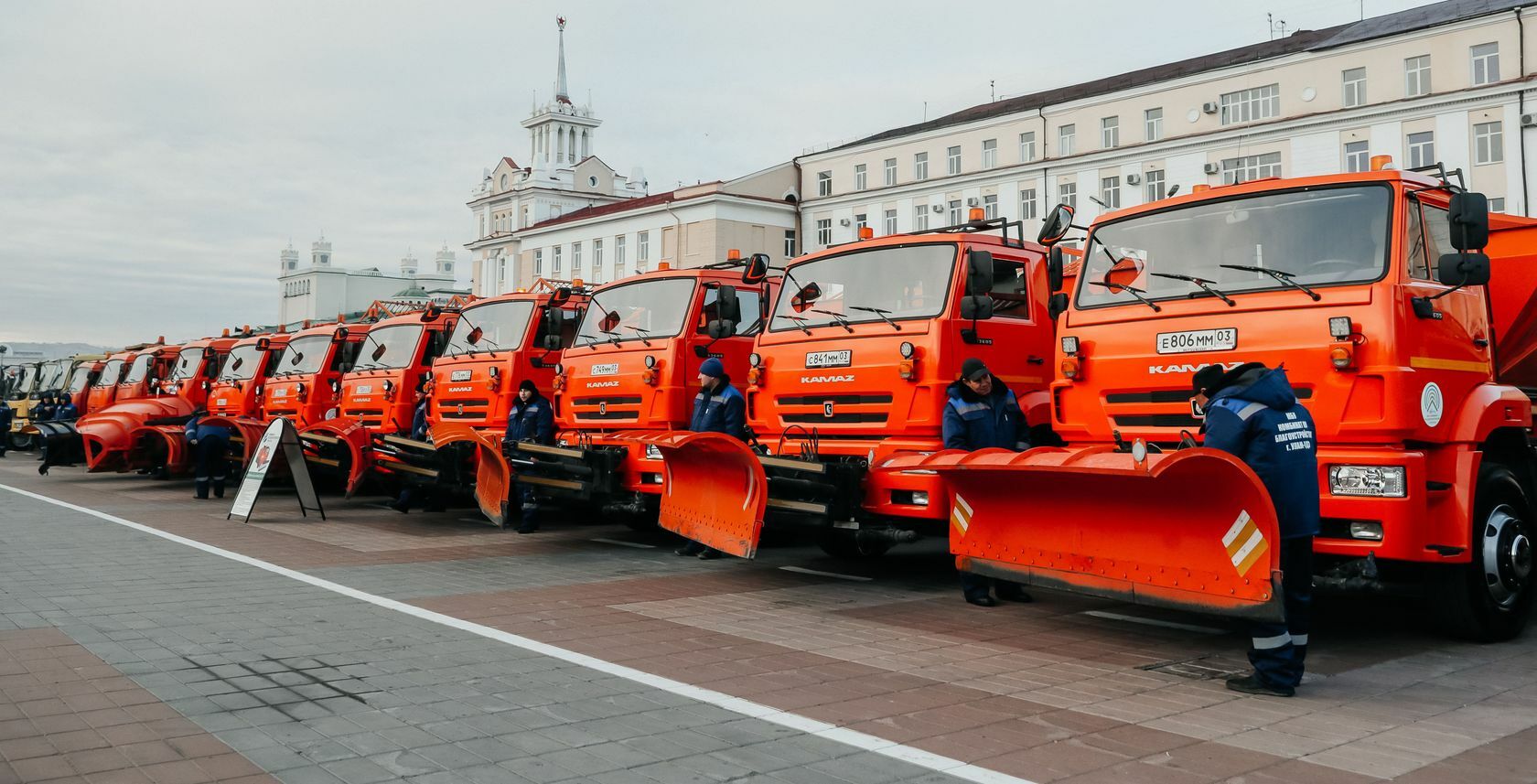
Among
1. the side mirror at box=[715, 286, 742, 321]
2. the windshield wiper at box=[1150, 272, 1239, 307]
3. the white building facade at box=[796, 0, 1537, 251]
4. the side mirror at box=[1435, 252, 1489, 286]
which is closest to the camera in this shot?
the side mirror at box=[1435, 252, 1489, 286]

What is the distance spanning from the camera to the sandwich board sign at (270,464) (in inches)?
519

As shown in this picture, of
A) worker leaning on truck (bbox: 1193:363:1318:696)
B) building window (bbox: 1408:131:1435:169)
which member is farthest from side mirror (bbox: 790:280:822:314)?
building window (bbox: 1408:131:1435:169)

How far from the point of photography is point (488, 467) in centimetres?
1184

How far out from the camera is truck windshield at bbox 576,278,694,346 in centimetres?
1125

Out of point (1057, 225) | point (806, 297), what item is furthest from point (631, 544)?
point (1057, 225)

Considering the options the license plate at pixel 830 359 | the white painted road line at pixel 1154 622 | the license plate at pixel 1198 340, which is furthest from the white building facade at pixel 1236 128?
the license plate at pixel 1198 340

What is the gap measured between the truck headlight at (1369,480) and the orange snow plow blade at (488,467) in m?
7.59

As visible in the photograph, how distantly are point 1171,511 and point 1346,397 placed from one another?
1.21 meters

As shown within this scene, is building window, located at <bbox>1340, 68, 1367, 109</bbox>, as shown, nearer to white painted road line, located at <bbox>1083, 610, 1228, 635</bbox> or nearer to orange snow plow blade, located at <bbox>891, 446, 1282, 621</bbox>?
white painted road line, located at <bbox>1083, 610, 1228, 635</bbox>

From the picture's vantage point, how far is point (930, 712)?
529 centimetres

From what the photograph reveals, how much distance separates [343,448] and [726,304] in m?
5.86

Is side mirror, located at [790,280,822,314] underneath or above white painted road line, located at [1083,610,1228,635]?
above

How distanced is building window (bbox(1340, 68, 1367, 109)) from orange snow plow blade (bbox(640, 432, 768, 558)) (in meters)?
40.5

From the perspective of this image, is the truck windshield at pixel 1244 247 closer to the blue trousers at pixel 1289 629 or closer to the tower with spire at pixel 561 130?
the blue trousers at pixel 1289 629
